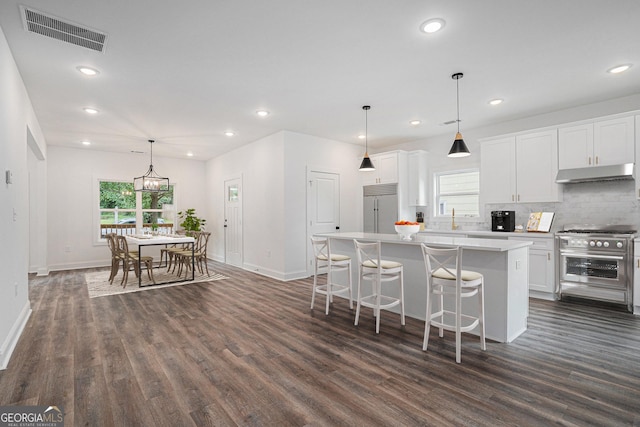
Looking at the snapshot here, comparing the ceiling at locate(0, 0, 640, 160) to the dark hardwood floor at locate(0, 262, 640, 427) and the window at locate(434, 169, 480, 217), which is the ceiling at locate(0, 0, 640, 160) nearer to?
the window at locate(434, 169, 480, 217)

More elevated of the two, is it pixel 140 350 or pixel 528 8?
pixel 528 8

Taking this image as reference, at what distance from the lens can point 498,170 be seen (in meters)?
5.36

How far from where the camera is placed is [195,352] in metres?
2.91

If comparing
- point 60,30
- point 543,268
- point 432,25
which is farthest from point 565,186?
point 60,30

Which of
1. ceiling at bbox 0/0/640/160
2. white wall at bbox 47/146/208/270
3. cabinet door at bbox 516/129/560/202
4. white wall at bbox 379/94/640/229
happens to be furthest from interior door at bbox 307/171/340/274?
white wall at bbox 47/146/208/270

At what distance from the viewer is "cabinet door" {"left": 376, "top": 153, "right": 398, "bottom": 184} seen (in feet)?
21.4

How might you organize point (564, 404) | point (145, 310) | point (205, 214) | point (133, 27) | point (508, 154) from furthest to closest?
point (205, 214) → point (508, 154) → point (145, 310) → point (133, 27) → point (564, 404)

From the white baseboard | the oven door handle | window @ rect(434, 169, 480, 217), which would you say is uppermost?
window @ rect(434, 169, 480, 217)

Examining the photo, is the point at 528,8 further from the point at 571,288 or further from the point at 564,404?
the point at 571,288

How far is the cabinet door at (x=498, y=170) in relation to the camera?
5.21 metres

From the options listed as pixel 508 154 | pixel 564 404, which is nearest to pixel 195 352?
pixel 564 404

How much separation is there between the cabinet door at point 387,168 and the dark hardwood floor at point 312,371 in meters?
3.32

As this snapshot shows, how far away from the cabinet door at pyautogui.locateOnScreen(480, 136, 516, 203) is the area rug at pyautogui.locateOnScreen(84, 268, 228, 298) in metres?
5.12

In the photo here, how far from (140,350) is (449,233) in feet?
16.2
